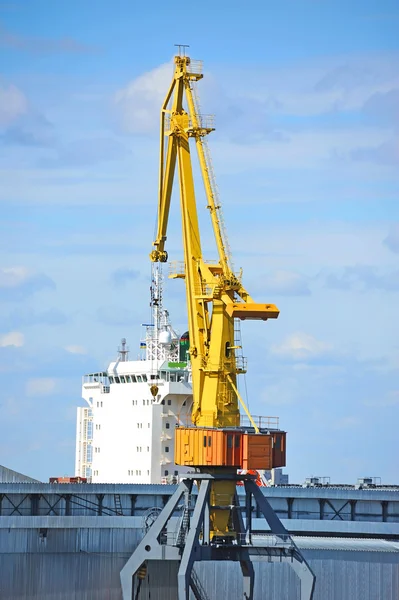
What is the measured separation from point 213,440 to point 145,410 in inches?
1243

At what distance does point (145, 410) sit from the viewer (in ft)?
310

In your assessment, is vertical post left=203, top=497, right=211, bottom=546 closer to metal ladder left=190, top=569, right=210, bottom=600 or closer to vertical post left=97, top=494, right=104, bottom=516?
metal ladder left=190, top=569, right=210, bottom=600

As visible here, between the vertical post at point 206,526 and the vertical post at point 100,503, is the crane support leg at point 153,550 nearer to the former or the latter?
the vertical post at point 206,526

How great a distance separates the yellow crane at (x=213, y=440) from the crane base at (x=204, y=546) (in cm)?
4

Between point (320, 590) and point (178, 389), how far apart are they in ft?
93.9

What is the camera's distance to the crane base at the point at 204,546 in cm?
6219

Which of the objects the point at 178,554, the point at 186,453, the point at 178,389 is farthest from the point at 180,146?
Result: the point at 178,389

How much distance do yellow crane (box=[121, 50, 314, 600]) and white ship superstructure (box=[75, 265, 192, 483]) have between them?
25.1 m

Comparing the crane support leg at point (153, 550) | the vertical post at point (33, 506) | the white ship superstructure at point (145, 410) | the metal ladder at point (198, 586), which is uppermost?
the white ship superstructure at point (145, 410)

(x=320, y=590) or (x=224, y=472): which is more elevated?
(x=224, y=472)

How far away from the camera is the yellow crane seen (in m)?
63.1

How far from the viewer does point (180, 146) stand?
6838 cm

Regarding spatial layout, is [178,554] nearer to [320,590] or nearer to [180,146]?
[320,590]

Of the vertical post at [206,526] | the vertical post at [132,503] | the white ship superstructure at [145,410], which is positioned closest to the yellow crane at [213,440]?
the vertical post at [206,526]
